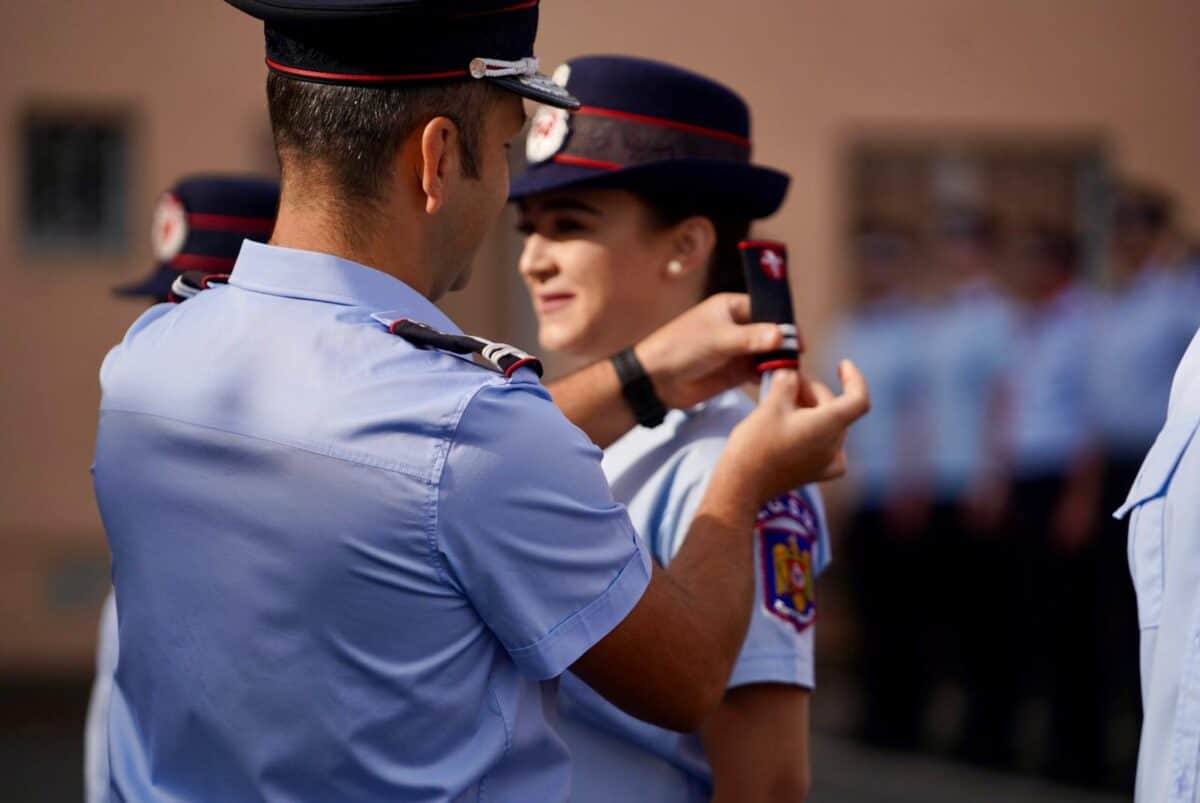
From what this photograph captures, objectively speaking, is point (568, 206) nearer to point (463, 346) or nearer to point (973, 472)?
point (463, 346)

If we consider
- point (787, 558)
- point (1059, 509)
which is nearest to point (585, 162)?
point (787, 558)

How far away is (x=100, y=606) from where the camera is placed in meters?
9.50

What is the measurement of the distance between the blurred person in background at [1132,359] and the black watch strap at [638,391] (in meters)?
4.92

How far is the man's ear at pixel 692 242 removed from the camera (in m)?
2.94

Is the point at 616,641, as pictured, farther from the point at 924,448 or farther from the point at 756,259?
→ the point at 924,448

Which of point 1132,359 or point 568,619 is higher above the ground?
point 568,619

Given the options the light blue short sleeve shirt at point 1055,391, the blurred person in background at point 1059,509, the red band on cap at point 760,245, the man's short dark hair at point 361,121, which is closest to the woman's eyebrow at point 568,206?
the red band on cap at point 760,245

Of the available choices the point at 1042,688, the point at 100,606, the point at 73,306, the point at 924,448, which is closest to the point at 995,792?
the point at 1042,688

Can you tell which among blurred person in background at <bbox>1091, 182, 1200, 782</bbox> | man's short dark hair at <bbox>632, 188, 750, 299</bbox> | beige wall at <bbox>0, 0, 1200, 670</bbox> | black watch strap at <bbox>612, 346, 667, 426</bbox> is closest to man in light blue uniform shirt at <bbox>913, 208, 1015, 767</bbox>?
blurred person in background at <bbox>1091, 182, 1200, 782</bbox>

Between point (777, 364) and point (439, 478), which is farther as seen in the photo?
point (777, 364)

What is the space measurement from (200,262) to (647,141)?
1273mm

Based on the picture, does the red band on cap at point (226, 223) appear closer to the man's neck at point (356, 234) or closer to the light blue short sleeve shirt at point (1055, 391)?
the man's neck at point (356, 234)

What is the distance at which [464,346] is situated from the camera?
192 centimetres

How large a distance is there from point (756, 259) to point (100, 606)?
25.3 ft
